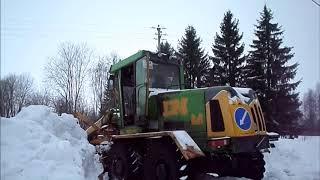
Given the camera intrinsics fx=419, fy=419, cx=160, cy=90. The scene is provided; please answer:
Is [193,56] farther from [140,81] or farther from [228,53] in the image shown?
[140,81]

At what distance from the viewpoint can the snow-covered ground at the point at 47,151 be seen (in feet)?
22.8

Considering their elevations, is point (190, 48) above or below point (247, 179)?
above

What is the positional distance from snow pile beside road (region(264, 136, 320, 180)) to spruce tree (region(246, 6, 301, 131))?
50.6 ft

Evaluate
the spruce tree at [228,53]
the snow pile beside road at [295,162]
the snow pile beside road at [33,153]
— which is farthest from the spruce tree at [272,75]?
the snow pile beside road at [33,153]

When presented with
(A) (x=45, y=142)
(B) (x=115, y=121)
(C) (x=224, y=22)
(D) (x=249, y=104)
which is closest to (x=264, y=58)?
(C) (x=224, y=22)

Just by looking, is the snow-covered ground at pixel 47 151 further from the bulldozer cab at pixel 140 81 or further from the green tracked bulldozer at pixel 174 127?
the bulldozer cab at pixel 140 81

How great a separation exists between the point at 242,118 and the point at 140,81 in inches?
123

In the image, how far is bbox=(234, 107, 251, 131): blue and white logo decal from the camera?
29.2 feet

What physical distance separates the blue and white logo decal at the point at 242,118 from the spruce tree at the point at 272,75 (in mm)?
20858

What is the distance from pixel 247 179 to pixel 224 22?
25.9m

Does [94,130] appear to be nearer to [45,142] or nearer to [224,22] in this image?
[45,142]

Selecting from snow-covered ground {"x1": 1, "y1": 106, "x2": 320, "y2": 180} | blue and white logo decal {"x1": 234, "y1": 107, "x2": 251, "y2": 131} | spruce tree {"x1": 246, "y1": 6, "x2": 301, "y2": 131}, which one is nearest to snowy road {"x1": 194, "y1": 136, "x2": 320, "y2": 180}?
snow-covered ground {"x1": 1, "y1": 106, "x2": 320, "y2": 180}

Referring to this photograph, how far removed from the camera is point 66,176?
23.3ft

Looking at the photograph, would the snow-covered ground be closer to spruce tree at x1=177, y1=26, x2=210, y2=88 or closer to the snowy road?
the snowy road
